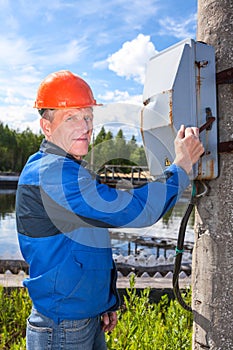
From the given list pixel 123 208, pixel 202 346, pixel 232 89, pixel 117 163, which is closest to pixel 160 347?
pixel 202 346

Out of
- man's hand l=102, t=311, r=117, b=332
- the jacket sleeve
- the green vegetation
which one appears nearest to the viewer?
the jacket sleeve

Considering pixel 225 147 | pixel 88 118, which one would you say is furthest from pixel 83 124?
pixel 225 147

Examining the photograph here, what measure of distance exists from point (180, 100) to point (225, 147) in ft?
0.94

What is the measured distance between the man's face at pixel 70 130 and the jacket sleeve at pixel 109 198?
20 cm

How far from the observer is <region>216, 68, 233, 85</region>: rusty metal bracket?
1.79 meters

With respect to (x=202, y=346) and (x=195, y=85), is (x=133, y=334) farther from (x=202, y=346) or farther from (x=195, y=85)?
(x=195, y=85)

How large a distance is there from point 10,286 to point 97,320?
2.43m

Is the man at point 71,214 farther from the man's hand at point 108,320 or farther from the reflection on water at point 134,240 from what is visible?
the reflection on water at point 134,240

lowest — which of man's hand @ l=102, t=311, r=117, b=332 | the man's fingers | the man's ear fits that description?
man's hand @ l=102, t=311, r=117, b=332

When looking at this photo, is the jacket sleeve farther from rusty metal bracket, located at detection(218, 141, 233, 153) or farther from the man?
rusty metal bracket, located at detection(218, 141, 233, 153)

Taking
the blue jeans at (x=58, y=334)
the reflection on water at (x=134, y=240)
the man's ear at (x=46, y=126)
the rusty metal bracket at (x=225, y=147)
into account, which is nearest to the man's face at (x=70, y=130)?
the man's ear at (x=46, y=126)

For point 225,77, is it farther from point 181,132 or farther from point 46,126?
point 46,126

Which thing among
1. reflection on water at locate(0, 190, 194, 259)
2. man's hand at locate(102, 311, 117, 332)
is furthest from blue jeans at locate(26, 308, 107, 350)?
reflection on water at locate(0, 190, 194, 259)

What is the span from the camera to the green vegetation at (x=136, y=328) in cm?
268
